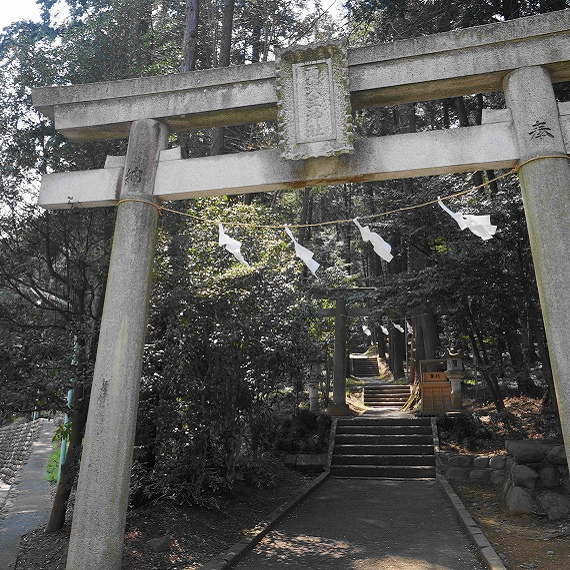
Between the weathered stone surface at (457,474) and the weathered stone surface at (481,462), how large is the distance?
27cm

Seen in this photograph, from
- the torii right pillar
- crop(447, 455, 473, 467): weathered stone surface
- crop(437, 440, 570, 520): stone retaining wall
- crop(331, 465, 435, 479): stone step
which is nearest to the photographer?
the torii right pillar

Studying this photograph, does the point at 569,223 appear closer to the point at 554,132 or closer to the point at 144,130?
the point at 554,132

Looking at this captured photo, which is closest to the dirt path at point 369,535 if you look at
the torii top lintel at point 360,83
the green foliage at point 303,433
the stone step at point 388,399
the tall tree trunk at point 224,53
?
the green foliage at point 303,433

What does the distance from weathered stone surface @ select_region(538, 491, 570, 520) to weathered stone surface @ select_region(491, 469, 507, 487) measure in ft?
6.09

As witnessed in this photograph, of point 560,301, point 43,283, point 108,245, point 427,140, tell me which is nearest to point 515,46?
point 427,140

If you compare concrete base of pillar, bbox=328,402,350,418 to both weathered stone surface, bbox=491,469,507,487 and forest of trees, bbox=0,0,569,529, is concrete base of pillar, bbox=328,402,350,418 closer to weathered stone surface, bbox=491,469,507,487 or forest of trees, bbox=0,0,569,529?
forest of trees, bbox=0,0,569,529

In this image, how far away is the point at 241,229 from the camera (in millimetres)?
8797

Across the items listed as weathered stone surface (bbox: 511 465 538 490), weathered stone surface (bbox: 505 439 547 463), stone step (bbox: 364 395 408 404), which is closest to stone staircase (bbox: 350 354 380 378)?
stone step (bbox: 364 395 408 404)

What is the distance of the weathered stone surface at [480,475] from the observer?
10082mm

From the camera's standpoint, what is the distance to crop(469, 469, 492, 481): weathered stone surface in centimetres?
1008

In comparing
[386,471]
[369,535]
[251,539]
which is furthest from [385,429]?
[251,539]

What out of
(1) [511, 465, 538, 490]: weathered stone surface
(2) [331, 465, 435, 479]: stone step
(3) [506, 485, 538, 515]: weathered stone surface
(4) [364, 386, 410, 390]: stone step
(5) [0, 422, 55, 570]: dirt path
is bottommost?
(5) [0, 422, 55, 570]: dirt path

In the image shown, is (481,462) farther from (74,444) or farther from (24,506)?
(24,506)

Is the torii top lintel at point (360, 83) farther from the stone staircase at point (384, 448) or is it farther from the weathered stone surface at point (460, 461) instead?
the stone staircase at point (384, 448)
